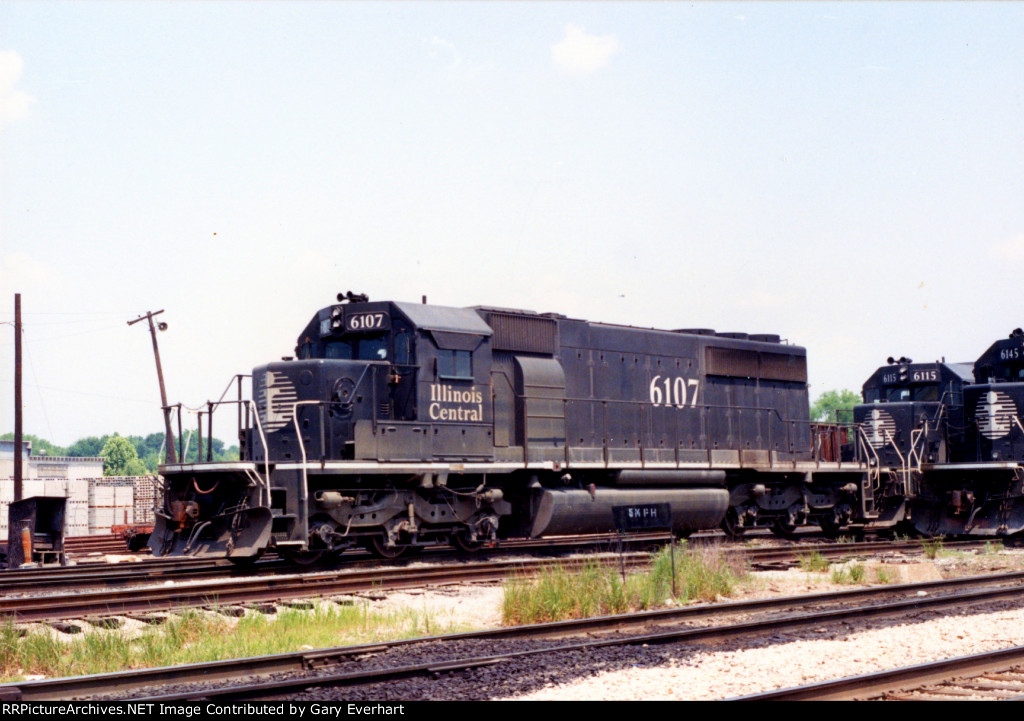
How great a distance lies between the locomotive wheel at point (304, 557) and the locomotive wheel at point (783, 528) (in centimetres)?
982

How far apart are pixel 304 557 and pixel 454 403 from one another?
3.10 meters

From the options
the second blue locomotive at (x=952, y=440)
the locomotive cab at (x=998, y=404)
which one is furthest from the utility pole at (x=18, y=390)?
the locomotive cab at (x=998, y=404)

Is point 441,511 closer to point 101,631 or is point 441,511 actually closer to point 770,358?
point 101,631

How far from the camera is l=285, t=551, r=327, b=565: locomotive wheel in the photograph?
14.0 metres

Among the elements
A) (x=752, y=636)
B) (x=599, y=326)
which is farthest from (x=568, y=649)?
(x=599, y=326)

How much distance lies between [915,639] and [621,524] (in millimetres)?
3979

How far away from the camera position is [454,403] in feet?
50.2

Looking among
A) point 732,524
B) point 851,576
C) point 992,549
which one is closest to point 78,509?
point 732,524

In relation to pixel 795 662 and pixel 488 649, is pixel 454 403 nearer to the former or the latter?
pixel 488 649

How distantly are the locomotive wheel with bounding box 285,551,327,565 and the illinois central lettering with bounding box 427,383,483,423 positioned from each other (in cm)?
252

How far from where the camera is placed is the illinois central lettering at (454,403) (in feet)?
49.3

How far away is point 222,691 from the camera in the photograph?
20.7 feet

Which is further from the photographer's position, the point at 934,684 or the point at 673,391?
the point at 673,391

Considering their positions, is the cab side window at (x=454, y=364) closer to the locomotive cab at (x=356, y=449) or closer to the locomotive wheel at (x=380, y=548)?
the locomotive cab at (x=356, y=449)
